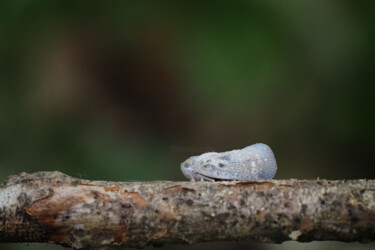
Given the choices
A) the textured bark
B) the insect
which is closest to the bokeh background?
the insect

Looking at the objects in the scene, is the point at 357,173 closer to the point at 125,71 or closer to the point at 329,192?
the point at 125,71

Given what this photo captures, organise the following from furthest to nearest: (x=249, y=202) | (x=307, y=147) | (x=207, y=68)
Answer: (x=307, y=147)
(x=207, y=68)
(x=249, y=202)

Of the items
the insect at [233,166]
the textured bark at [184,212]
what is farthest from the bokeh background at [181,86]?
the textured bark at [184,212]

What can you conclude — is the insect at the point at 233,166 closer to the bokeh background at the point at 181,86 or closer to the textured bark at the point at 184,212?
the textured bark at the point at 184,212

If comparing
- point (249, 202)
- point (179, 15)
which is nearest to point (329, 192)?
point (249, 202)

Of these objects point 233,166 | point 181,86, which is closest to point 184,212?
point 233,166

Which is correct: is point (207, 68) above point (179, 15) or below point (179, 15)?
below

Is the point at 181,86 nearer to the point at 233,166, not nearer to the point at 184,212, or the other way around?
the point at 233,166

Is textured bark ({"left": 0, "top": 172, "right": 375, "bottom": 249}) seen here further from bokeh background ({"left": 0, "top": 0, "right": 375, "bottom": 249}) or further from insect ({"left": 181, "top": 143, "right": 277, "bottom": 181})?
bokeh background ({"left": 0, "top": 0, "right": 375, "bottom": 249})
